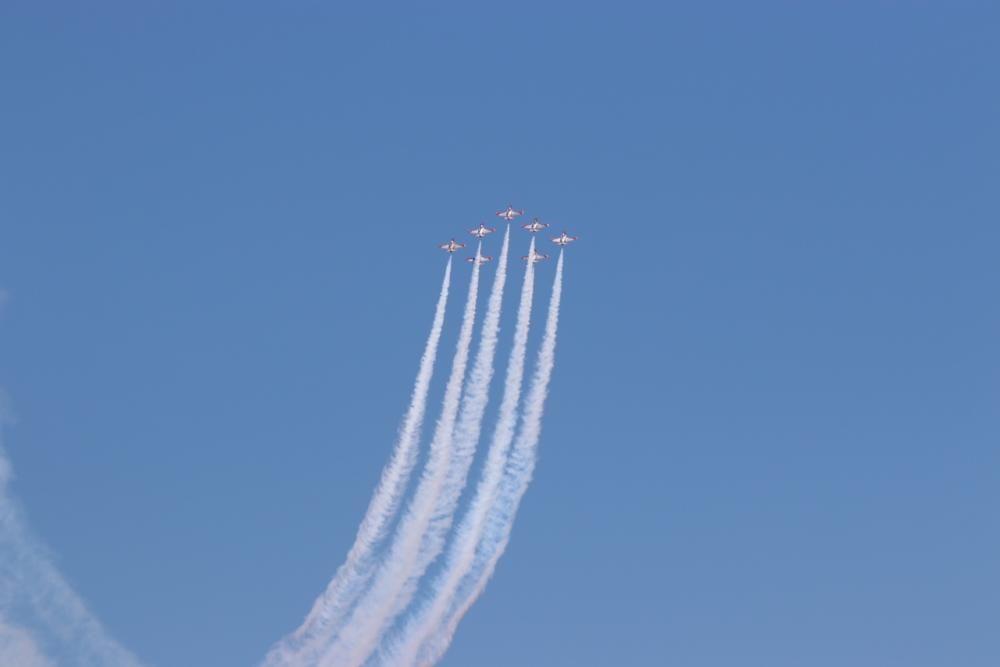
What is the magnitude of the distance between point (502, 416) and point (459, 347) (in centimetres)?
522

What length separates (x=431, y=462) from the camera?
269ft

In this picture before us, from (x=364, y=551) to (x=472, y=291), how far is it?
16.9 metres

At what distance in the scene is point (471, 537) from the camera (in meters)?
80.4

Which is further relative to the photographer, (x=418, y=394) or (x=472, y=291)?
(x=472, y=291)

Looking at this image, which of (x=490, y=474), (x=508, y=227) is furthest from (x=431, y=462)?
(x=508, y=227)

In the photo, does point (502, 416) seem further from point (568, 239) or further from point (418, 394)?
point (568, 239)

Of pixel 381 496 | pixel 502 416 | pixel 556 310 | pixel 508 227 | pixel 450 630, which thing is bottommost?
pixel 450 630

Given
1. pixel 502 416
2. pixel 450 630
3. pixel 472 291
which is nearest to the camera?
pixel 450 630

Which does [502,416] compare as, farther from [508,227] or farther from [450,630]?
[508,227]

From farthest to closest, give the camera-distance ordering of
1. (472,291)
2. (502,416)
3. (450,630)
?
(472,291), (502,416), (450,630)

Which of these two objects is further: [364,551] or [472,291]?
[472,291]

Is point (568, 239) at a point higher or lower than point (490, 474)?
higher

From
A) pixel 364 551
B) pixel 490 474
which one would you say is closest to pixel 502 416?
pixel 490 474

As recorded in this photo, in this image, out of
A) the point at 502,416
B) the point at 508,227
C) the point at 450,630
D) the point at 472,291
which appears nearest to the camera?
the point at 450,630
